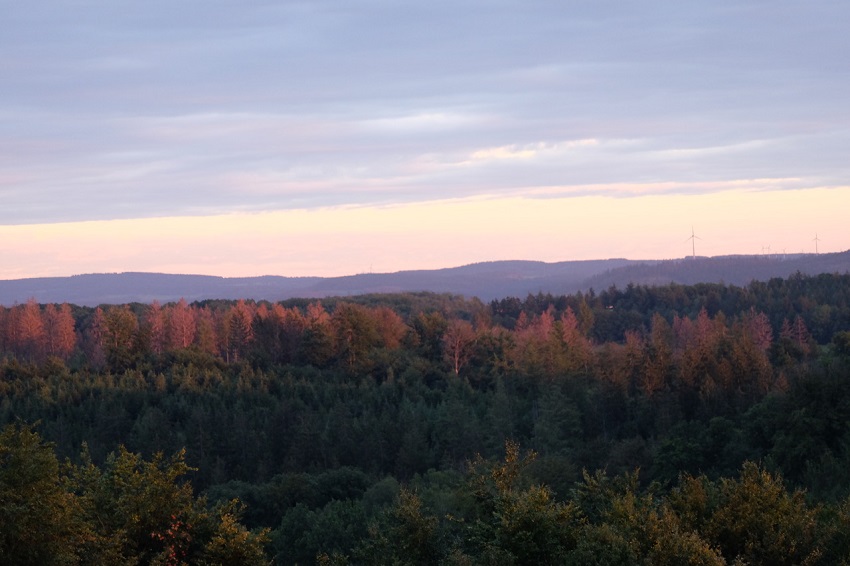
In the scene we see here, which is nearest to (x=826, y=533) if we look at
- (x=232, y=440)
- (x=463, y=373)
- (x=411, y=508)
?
(x=411, y=508)

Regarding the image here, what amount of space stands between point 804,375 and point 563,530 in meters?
40.7

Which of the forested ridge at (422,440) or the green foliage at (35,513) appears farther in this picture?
the forested ridge at (422,440)

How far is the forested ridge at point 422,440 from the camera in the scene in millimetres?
23531

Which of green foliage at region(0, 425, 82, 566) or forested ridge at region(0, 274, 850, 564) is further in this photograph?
forested ridge at region(0, 274, 850, 564)

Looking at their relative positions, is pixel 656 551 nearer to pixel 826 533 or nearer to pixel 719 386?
pixel 826 533

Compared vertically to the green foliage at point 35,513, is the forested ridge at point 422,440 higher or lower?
lower

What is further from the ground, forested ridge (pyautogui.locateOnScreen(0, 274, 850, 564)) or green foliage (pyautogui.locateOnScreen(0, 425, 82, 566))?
green foliage (pyautogui.locateOnScreen(0, 425, 82, 566))

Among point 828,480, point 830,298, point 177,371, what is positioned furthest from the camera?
point 830,298

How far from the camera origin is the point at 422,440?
7619 cm

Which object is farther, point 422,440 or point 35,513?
point 422,440

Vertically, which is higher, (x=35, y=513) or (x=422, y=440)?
(x=35, y=513)

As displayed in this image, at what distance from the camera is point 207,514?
24.4 metres

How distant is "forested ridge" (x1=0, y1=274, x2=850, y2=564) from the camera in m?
23.5

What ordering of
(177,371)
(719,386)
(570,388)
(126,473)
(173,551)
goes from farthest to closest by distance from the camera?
1. (177,371)
2. (570,388)
3. (719,386)
4. (126,473)
5. (173,551)
